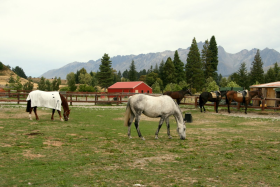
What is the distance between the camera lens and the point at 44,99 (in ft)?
45.7

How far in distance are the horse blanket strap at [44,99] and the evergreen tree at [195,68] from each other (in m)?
60.2

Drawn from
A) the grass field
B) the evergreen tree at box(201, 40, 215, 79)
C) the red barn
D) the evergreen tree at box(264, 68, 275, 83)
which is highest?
the evergreen tree at box(201, 40, 215, 79)

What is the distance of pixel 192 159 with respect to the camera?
259 inches

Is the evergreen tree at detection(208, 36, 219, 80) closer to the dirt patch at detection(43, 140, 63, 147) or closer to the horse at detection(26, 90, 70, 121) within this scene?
the horse at detection(26, 90, 70, 121)

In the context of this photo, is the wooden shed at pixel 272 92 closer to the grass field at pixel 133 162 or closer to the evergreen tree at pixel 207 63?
the grass field at pixel 133 162

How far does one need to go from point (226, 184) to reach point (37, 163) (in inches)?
180

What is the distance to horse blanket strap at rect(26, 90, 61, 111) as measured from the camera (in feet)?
45.3

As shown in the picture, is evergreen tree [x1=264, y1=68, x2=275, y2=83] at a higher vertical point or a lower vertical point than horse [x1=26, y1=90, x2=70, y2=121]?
higher

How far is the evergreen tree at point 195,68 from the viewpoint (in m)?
69.5

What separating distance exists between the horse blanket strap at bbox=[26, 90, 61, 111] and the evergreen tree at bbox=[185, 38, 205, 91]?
60.2m

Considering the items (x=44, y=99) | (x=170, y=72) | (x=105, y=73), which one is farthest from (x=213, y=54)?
(x=44, y=99)

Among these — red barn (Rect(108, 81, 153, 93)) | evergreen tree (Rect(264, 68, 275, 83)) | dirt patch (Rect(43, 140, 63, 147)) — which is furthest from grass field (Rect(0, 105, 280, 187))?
evergreen tree (Rect(264, 68, 275, 83))

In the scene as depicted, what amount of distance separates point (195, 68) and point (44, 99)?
199ft

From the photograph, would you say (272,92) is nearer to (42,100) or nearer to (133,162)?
(42,100)
